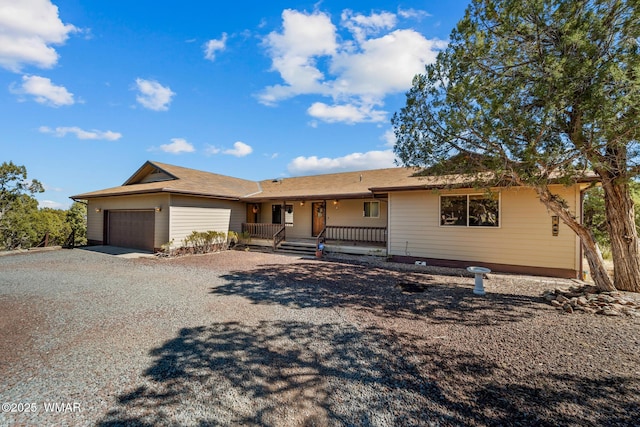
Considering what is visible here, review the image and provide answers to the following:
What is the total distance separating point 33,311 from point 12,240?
13757mm

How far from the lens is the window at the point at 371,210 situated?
13.2 m

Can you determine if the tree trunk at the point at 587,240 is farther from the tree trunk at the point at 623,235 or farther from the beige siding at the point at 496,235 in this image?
the beige siding at the point at 496,235

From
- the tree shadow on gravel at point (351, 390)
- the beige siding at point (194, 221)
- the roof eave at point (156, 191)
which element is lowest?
the tree shadow on gravel at point (351, 390)

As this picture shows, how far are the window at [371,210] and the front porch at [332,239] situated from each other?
867 millimetres

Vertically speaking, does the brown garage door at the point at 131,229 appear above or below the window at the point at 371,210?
below

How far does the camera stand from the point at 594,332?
13.2 feet

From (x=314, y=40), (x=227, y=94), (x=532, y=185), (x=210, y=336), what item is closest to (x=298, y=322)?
(x=210, y=336)

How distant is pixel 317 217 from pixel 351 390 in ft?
40.4

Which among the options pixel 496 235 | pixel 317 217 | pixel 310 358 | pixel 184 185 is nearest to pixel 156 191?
pixel 184 185

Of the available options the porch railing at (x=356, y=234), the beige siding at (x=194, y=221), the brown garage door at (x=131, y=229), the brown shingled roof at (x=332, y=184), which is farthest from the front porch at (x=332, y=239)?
the brown garage door at (x=131, y=229)

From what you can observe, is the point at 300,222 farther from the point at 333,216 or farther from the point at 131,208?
the point at 131,208

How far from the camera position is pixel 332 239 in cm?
1390

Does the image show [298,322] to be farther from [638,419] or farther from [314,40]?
[314,40]

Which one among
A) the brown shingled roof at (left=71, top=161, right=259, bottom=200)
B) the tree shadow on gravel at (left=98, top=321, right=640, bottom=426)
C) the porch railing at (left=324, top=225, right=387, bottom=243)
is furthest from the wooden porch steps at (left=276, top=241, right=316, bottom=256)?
the tree shadow on gravel at (left=98, top=321, right=640, bottom=426)
